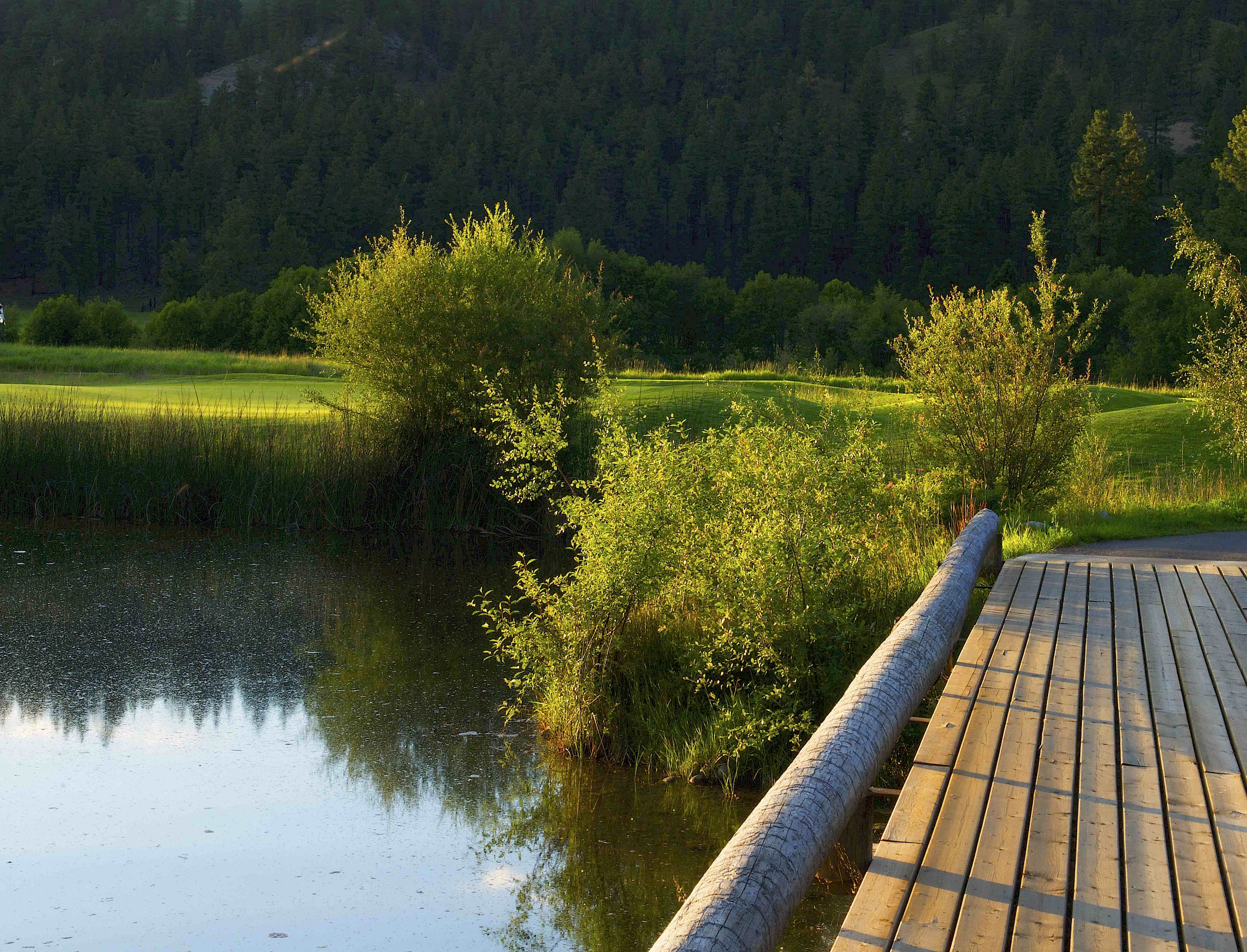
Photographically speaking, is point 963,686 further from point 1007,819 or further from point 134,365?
point 134,365

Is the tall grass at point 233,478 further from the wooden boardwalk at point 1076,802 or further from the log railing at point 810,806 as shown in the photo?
the log railing at point 810,806

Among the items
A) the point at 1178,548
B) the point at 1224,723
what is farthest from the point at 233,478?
the point at 1224,723

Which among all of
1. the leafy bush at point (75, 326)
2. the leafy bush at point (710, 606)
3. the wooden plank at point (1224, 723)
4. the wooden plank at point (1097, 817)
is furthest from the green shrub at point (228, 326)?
the wooden plank at point (1097, 817)

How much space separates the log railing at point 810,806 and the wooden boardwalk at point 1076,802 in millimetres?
144

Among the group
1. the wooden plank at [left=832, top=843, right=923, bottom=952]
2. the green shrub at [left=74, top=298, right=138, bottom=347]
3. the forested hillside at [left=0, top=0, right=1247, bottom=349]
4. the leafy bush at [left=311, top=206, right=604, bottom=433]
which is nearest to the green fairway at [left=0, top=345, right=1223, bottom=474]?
the leafy bush at [left=311, top=206, right=604, bottom=433]

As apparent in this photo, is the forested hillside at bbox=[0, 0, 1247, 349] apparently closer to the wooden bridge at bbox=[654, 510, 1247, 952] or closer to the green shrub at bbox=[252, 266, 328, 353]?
the green shrub at bbox=[252, 266, 328, 353]

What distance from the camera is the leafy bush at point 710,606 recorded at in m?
6.68

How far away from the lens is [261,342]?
48.5 m

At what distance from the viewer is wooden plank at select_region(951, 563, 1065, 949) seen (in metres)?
2.72

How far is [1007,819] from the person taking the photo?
3.33 meters

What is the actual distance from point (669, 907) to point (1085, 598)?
2901 mm

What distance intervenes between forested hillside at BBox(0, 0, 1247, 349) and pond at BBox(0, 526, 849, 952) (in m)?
53.7

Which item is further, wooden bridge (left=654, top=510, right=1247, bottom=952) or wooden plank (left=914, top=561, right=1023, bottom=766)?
wooden plank (left=914, top=561, right=1023, bottom=766)

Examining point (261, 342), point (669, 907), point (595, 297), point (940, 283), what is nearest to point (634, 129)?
point (940, 283)
